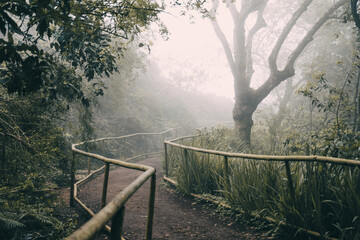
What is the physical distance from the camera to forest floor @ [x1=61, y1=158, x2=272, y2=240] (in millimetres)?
3416

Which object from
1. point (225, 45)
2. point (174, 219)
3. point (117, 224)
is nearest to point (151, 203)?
point (117, 224)

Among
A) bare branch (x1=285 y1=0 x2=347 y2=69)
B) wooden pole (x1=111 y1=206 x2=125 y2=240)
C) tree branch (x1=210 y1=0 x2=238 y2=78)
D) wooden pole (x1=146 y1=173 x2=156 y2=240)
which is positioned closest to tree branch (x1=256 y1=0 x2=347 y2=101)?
bare branch (x1=285 y1=0 x2=347 y2=69)

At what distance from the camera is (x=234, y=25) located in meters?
10.4

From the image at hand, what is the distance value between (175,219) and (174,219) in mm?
17

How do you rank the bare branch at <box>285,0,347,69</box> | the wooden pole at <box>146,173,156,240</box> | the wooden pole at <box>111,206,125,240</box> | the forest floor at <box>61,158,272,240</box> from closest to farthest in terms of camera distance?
the wooden pole at <box>111,206,125,240</box> < the wooden pole at <box>146,173,156,240</box> < the forest floor at <box>61,158,272,240</box> < the bare branch at <box>285,0,347,69</box>

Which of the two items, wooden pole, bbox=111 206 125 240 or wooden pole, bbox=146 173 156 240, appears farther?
wooden pole, bbox=146 173 156 240

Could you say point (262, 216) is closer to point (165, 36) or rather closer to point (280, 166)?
point (280, 166)

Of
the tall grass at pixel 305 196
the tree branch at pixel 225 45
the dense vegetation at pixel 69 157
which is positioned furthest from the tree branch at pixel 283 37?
the tall grass at pixel 305 196

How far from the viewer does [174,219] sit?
4051 mm

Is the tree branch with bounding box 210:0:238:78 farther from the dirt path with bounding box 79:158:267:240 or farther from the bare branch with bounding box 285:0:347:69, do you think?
the dirt path with bounding box 79:158:267:240

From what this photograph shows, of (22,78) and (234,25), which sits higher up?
(234,25)

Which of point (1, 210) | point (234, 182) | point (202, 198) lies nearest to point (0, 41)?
point (1, 210)

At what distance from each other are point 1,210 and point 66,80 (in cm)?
194

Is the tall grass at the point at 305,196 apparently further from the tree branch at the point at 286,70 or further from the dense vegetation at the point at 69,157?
the tree branch at the point at 286,70
